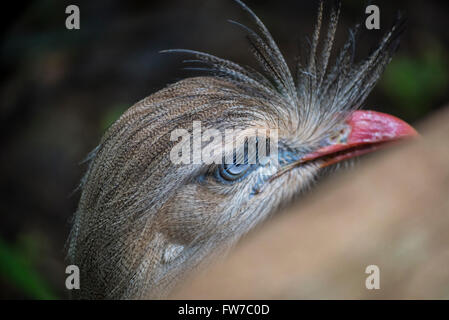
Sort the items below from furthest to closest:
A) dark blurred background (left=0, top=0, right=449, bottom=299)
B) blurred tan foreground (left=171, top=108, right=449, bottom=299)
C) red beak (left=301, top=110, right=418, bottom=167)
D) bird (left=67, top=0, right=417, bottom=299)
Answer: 1. dark blurred background (left=0, top=0, right=449, bottom=299)
2. red beak (left=301, top=110, right=418, bottom=167)
3. bird (left=67, top=0, right=417, bottom=299)
4. blurred tan foreground (left=171, top=108, right=449, bottom=299)

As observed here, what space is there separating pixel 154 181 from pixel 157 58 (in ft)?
10.3

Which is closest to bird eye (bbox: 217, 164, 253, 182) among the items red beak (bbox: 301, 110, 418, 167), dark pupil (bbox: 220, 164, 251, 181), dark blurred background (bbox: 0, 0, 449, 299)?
dark pupil (bbox: 220, 164, 251, 181)

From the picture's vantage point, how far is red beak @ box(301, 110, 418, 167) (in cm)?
211

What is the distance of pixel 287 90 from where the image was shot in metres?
2.19

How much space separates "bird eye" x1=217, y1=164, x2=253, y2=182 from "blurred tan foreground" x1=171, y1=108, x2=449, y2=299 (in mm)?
661

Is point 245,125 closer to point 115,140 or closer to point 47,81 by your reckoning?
point 115,140

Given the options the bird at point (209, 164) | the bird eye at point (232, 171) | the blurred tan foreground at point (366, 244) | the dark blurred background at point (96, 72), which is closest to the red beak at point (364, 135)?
the bird at point (209, 164)

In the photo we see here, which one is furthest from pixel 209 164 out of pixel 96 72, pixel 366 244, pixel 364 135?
pixel 96 72

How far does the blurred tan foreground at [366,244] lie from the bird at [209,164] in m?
0.65

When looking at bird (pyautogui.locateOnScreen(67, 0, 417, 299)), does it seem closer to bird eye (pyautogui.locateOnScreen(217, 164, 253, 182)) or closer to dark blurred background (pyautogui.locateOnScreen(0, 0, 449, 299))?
bird eye (pyautogui.locateOnScreen(217, 164, 253, 182))

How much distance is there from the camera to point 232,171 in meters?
2.02

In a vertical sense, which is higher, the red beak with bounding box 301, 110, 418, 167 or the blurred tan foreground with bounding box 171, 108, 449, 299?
the red beak with bounding box 301, 110, 418, 167

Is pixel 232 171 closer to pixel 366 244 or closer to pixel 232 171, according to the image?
pixel 232 171
